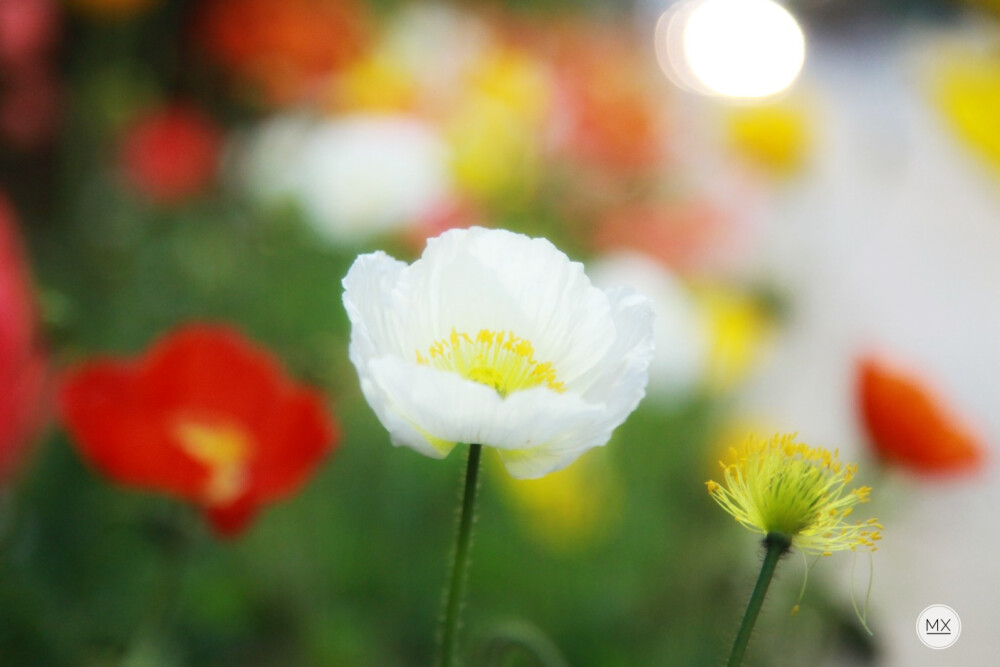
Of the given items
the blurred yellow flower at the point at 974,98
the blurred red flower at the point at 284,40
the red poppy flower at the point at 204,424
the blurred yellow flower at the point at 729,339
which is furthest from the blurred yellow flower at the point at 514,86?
the red poppy flower at the point at 204,424

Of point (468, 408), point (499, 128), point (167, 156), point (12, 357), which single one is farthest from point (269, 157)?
point (468, 408)

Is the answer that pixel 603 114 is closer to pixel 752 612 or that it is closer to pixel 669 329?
pixel 669 329

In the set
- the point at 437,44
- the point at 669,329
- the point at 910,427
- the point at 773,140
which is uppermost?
the point at 437,44

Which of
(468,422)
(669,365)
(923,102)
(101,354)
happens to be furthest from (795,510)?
(923,102)

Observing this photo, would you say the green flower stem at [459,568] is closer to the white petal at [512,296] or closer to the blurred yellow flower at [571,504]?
the white petal at [512,296]

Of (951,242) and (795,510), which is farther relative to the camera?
(951,242)

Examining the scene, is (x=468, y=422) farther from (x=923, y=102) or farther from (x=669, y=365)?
(x=923, y=102)

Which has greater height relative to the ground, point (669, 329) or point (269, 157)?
point (269, 157)
